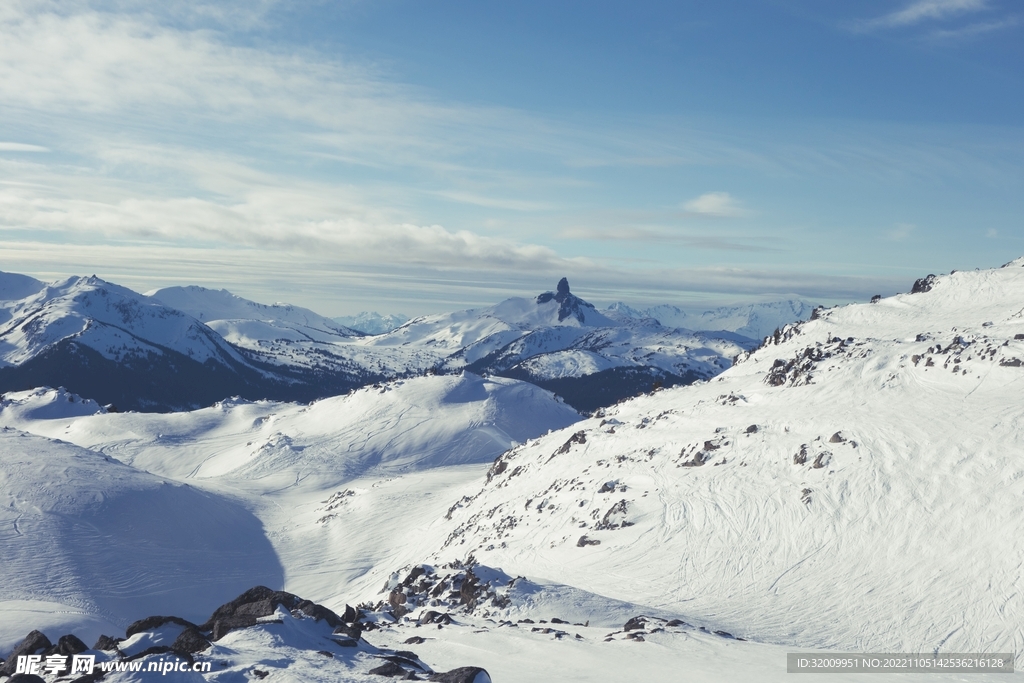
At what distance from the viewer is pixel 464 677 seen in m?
15.4

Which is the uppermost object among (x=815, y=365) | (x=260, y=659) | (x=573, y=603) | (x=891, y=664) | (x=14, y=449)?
(x=815, y=365)

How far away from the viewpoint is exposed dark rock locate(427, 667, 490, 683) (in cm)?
1530

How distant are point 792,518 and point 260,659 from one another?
28582mm

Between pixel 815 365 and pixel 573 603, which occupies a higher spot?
pixel 815 365

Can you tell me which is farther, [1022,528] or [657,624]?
[1022,528]

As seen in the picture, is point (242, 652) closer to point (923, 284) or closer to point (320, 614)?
point (320, 614)

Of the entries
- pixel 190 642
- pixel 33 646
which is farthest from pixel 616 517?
pixel 33 646

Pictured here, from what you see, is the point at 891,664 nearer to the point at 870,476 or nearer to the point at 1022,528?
the point at 1022,528

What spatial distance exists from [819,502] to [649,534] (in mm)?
9387

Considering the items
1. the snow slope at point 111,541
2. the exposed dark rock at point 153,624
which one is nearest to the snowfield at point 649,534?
the exposed dark rock at point 153,624

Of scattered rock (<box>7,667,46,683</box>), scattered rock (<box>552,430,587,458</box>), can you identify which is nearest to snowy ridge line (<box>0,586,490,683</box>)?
scattered rock (<box>7,667,46,683</box>)

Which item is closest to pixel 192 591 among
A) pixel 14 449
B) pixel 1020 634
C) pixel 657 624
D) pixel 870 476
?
pixel 14 449

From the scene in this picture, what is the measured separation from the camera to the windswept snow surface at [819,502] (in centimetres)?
2786

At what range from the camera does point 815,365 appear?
55906mm
